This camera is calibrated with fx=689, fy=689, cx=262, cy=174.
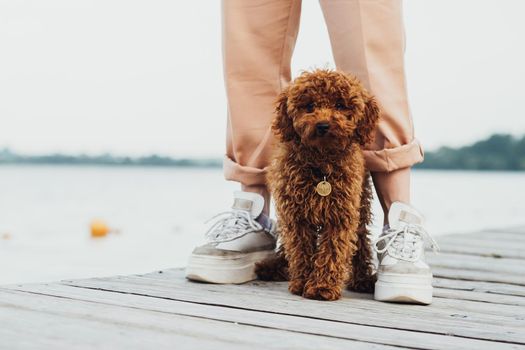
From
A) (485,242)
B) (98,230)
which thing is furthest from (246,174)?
(98,230)

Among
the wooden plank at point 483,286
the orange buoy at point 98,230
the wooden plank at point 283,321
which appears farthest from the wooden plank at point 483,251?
the orange buoy at point 98,230

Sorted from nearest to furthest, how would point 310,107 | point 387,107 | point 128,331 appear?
point 128,331 < point 310,107 < point 387,107

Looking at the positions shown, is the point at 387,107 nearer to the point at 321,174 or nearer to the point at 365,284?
the point at 321,174

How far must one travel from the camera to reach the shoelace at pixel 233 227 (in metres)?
2.57

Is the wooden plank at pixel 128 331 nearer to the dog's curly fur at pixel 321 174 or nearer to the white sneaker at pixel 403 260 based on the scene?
the dog's curly fur at pixel 321 174

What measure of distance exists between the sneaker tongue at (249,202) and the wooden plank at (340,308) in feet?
1.11

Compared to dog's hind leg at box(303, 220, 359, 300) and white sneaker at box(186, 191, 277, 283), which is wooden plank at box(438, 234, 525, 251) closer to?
white sneaker at box(186, 191, 277, 283)

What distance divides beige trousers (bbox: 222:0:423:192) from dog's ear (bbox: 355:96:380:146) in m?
0.14

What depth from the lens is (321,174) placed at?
87.9 inches

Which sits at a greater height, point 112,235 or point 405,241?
point 405,241

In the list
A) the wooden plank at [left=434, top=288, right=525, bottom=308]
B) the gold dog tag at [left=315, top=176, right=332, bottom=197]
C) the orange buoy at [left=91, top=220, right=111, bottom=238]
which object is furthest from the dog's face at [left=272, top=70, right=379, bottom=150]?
the orange buoy at [left=91, top=220, right=111, bottom=238]

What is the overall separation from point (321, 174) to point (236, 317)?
24.0 inches

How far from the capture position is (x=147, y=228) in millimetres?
10047

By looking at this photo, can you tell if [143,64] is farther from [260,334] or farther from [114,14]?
[260,334]
